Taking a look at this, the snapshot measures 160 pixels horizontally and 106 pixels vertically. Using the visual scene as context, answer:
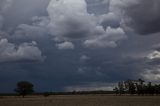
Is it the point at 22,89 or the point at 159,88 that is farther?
the point at 159,88

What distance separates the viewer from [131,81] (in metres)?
195

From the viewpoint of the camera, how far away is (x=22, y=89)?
17350 cm

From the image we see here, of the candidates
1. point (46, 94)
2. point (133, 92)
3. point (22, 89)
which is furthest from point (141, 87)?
point (22, 89)

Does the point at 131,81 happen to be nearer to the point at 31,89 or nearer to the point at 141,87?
the point at 141,87

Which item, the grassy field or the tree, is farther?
the tree

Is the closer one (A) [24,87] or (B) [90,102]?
(B) [90,102]

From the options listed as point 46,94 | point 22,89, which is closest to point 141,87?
point 46,94

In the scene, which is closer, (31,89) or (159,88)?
(31,89)

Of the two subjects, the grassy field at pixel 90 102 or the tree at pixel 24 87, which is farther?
the tree at pixel 24 87

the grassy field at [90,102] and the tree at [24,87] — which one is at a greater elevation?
the tree at [24,87]

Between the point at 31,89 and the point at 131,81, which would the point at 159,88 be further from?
the point at 31,89

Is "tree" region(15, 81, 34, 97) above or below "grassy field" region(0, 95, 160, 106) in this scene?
above

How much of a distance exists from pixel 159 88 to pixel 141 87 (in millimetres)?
15024


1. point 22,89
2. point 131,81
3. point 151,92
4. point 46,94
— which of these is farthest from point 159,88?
point 22,89
